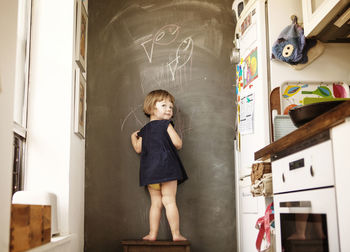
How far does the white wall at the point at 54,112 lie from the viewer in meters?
2.67

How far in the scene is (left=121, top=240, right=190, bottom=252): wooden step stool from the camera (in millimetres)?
2828

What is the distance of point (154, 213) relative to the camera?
3.01 meters

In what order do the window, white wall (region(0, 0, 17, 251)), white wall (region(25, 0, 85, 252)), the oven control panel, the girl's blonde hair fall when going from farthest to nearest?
the girl's blonde hair → white wall (region(25, 0, 85, 252)) → the window → white wall (region(0, 0, 17, 251)) → the oven control panel

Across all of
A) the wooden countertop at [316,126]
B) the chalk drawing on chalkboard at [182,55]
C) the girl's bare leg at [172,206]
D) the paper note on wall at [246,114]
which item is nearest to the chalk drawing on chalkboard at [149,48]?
the chalk drawing on chalkboard at [182,55]

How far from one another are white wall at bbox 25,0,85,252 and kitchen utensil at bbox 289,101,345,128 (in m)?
1.54

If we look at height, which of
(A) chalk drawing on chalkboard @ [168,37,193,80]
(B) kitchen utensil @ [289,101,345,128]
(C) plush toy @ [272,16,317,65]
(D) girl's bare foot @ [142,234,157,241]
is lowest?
(D) girl's bare foot @ [142,234,157,241]

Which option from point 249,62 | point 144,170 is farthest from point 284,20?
point 144,170

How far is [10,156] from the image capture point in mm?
1520

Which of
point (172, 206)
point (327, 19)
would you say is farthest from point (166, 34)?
point (327, 19)

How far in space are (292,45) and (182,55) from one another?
1105mm

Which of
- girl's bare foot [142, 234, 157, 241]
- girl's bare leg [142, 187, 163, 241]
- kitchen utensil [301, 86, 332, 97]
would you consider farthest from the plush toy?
girl's bare foot [142, 234, 157, 241]

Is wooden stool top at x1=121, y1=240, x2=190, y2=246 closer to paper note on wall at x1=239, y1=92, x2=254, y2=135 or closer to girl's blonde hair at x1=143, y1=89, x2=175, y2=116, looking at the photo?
paper note on wall at x1=239, y1=92, x2=254, y2=135

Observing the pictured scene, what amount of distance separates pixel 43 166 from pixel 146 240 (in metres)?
0.85

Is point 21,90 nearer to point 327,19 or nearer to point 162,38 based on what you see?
point 162,38
